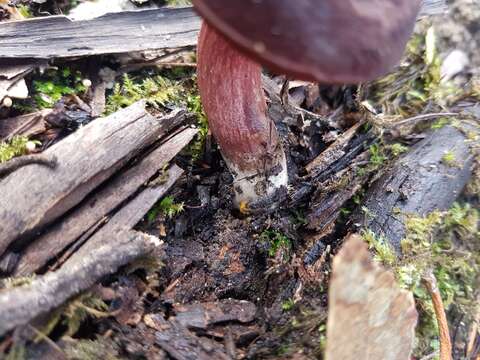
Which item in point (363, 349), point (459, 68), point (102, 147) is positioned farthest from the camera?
point (459, 68)

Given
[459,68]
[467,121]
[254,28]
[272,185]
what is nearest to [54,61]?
[272,185]

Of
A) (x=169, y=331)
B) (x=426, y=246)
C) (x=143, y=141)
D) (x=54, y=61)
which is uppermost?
(x=54, y=61)

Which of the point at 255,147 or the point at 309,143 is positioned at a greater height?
the point at 255,147

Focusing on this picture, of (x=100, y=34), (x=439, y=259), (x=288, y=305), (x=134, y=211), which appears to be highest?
(x=100, y=34)

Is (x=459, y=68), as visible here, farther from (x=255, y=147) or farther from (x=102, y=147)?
(x=102, y=147)

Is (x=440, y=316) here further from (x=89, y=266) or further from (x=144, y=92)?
(x=144, y=92)

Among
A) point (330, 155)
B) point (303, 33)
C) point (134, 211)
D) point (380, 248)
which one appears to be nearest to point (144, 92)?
point (134, 211)
